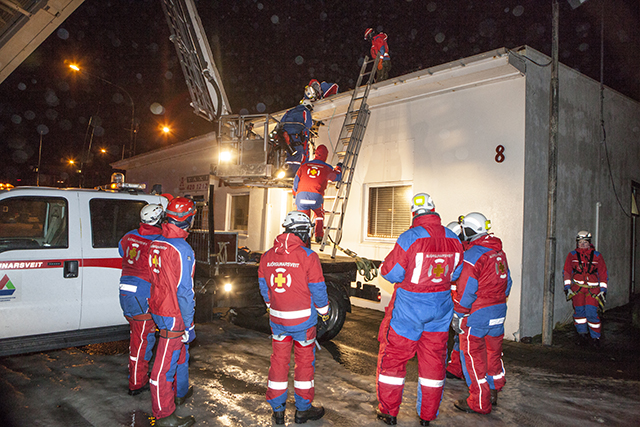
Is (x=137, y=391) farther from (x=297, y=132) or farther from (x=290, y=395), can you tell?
(x=297, y=132)

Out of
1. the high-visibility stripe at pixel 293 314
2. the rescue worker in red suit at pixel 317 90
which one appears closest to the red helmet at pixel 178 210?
the high-visibility stripe at pixel 293 314

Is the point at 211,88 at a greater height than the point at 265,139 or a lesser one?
greater

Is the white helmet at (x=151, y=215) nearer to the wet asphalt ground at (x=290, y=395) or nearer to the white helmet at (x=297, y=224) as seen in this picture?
the white helmet at (x=297, y=224)

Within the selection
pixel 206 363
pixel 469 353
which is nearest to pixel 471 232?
pixel 469 353

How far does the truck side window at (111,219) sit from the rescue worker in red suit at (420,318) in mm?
3253

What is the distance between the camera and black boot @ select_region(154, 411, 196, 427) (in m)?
3.15

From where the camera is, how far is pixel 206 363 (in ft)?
16.0

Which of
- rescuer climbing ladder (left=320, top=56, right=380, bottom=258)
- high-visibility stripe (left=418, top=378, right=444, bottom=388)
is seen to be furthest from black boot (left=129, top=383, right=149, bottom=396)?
rescuer climbing ladder (left=320, top=56, right=380, bottom=258)

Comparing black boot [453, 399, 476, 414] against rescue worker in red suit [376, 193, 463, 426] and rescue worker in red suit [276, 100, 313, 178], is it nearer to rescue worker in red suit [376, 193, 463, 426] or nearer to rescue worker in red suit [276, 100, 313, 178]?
rescue worker in red suit [376, 193, 463, 426]

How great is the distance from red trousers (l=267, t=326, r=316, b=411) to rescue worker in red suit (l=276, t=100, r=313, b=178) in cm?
421

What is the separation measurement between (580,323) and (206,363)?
20.6ft

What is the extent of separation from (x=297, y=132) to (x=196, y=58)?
4.13 meters

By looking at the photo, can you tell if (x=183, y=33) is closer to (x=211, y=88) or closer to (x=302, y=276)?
(x=211, y=88)

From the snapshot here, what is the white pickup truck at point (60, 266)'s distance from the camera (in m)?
3.95
